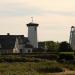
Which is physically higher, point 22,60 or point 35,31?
point 35,31

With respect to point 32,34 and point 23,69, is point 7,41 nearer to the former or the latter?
point 32,34

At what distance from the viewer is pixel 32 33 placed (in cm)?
11438

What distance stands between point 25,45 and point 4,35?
7.72 m

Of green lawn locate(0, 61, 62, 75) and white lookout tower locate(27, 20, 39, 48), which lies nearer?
green lawn locate(0, 61, 62, 75)

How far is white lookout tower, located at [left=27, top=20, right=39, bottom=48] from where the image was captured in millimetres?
113562

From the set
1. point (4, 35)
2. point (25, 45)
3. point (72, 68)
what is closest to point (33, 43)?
point (25, 45)

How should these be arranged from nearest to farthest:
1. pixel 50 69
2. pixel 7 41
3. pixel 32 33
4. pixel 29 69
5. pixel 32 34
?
pixel 29 69
pixel 50 69
pixel 7 41
pixel 32 34
pixel 32 33

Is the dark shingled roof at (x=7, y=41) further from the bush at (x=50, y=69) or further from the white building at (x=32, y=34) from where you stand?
the bush at (x=50, y=69)

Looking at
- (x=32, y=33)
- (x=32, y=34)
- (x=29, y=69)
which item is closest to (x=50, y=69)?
(x=29, y=69)

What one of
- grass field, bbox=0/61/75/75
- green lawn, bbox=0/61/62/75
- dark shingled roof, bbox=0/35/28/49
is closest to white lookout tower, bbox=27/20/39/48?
dark shingled roof, bbox=0/35/28/49

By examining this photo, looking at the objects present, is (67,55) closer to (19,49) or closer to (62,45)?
(62,45)

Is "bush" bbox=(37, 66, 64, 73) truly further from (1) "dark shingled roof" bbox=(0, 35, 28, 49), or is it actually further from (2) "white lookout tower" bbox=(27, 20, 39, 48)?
(2) "white lookout tower" bbox=(27, 20, 39, 48)

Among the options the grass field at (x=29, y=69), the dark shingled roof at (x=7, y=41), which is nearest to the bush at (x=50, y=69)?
the grass field at (x=29, y=69)

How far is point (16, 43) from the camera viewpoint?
10650 centimetres
